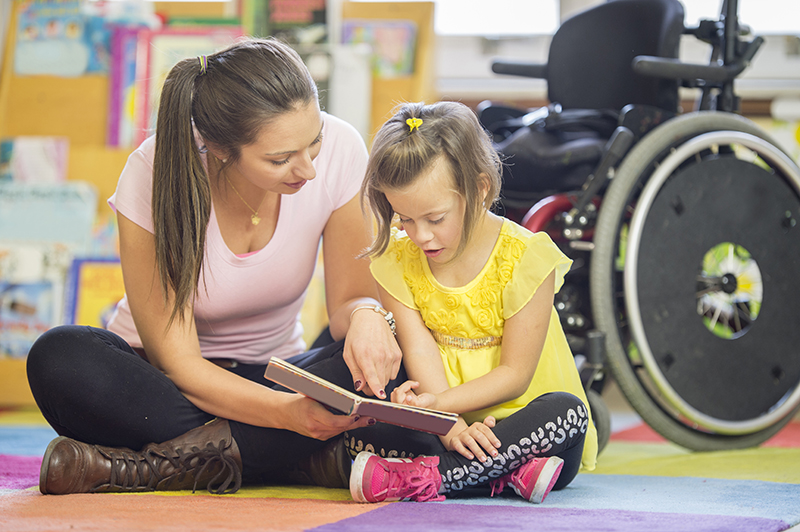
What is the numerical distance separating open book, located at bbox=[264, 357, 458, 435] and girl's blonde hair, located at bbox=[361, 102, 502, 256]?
330 millimetres

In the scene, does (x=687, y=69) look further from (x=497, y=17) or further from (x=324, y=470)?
(x=497, y=17)

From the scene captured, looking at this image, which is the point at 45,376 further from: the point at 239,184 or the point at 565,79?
the point at 565,79

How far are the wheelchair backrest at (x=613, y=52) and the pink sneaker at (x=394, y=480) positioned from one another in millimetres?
975

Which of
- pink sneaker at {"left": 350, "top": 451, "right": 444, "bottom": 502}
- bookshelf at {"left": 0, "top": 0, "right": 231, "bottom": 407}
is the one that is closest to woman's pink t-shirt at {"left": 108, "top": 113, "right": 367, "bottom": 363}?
pink sneaker at {"left": 350, "top": 451, "right": 444, "bottom": 502}

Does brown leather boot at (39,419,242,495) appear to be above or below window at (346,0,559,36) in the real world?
below

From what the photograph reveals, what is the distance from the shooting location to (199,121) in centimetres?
102

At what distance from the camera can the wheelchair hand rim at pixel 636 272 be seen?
1263 mm

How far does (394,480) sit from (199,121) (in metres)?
0.56

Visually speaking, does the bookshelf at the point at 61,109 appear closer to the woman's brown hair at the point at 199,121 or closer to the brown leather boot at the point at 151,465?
the woman's brown hair at the point at 199,121

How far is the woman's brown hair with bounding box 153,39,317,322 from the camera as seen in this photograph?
0.99m

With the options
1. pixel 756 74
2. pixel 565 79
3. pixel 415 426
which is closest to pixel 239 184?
pixel 415 426

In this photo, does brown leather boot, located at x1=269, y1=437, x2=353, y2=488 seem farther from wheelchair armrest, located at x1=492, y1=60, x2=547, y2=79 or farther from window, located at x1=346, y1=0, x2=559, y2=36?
window, located at x1=346, y1=0, x2=559, y2=36

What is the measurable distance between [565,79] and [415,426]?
1.14 metres

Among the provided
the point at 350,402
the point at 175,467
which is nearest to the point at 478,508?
the point at 350,402
